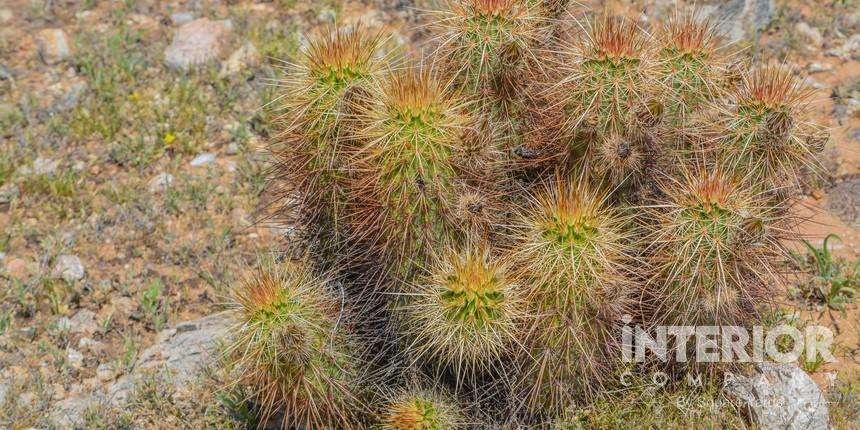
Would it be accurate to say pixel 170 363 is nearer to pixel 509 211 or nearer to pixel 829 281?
pixel 509 211

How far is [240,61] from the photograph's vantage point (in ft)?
21.6

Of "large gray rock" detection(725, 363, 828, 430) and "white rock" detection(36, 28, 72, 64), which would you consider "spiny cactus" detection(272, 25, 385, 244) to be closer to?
"large gray rock" detection(725, 363, 828, 430)

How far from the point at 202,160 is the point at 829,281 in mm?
3925

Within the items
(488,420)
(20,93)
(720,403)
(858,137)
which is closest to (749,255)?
(720,403)

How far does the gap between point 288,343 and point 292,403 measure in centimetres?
33

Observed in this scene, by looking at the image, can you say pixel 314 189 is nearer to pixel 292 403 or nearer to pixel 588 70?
pixel 292 403

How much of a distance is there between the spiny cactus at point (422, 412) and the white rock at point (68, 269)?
2.47m

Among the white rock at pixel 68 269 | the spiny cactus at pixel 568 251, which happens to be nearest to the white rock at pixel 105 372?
the white rock at pixel 68 269

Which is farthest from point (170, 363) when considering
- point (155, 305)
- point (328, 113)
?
point (328, 113)

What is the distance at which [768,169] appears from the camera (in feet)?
12.0

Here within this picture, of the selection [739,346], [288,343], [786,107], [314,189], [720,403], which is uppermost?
[786,107]

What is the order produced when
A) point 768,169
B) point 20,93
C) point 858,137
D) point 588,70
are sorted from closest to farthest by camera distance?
1. point 588,70
2. point 768,169
3. point 858,137
4. point 20,93

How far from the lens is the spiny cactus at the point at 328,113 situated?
11.6 feet

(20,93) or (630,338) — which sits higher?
(20,93)
